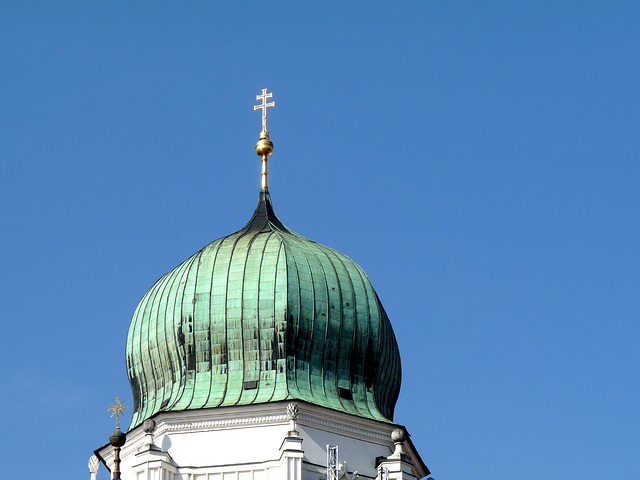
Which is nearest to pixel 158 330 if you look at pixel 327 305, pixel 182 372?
pixel 182 372

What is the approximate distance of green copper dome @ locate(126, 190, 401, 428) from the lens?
48750 mm

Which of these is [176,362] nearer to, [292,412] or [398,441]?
[292,412]

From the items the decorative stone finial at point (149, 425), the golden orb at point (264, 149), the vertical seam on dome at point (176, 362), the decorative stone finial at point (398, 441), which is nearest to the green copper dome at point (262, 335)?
the vertical seam on dome at point (176, 362)

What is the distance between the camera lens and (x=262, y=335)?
Result: 49062 millimetres

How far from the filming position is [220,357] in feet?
161

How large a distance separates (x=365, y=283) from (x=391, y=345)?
6.15 feet

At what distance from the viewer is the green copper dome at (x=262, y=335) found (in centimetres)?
4875

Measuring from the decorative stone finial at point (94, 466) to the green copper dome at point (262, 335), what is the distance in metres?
1.66

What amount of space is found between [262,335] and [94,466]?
587cm

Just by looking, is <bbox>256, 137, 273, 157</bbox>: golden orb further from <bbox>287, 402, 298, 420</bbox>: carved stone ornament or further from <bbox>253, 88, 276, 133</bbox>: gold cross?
<bbox>287, 402, 298, 420</bbox>: carved stone ornament

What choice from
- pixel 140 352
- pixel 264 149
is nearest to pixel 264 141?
pixel 264 149

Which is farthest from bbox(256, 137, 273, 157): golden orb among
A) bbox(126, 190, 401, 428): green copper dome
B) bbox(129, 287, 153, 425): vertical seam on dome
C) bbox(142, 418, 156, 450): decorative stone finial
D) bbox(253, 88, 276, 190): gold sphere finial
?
bbox(142, 418, 156, 450): decorative stone finial

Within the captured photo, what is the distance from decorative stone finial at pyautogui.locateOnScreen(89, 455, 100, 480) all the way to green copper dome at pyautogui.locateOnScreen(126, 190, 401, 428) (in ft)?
5.43

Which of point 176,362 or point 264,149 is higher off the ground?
point 264,149
